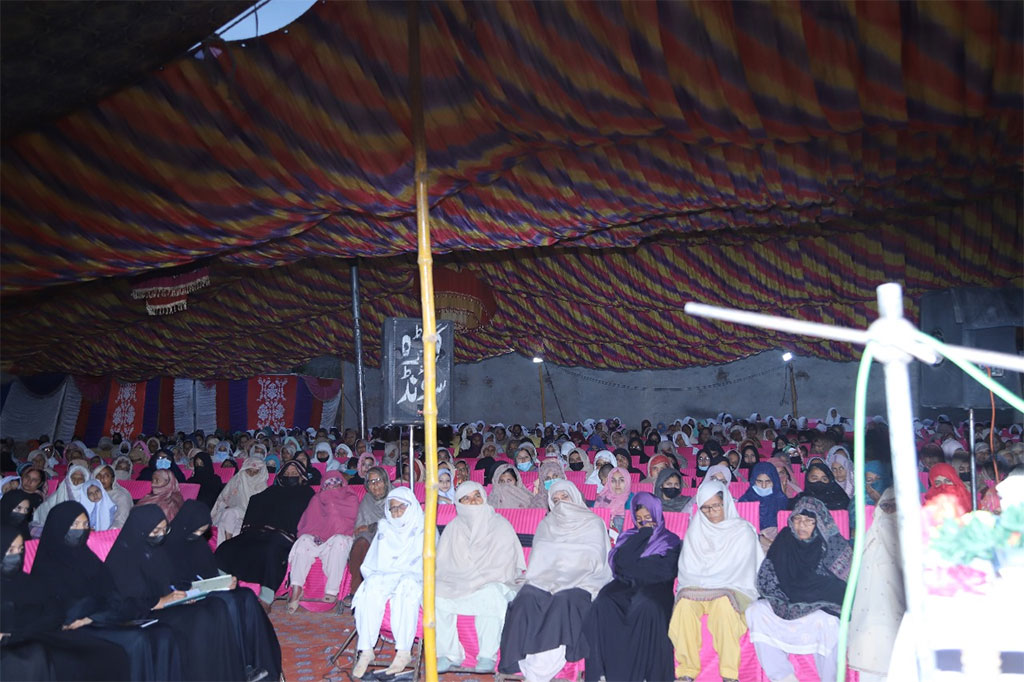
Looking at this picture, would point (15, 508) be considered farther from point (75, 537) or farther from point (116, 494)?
point (116, 494)

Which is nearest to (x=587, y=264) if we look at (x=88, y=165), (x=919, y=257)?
(x=919, y=257)

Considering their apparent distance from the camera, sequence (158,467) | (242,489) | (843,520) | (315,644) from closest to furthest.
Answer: (843,520) → (315,644) → (242,489) → (158,467)

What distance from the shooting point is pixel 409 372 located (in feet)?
14.1

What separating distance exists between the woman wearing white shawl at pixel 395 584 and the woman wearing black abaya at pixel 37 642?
1316 mm

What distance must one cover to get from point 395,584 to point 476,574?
46 centimetres

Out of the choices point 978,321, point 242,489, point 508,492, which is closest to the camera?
point 508,492

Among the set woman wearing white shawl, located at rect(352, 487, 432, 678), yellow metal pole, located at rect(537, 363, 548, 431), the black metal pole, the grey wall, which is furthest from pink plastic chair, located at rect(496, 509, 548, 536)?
yellow metal pole, located at rect(537, 363, 548, 431)

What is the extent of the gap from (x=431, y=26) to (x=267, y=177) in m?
1.17

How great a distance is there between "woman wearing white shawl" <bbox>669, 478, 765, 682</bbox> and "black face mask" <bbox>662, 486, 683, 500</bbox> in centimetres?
126

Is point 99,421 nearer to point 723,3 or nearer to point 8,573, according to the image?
point 8,573

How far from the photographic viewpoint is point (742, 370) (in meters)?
18.4

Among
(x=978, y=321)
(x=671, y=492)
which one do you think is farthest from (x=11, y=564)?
(x=978, y=321)

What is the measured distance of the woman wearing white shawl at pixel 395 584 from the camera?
4340 millimetres

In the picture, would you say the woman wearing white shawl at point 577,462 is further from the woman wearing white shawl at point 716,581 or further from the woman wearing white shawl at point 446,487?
the woman wearing white shawl at point 716,581
